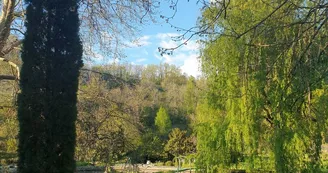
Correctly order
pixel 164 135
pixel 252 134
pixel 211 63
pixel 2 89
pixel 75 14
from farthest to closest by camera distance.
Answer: pixel 164 135 → pixel 211 63 → pixel 252 134 → pixel 2 89 → pixel 75 14

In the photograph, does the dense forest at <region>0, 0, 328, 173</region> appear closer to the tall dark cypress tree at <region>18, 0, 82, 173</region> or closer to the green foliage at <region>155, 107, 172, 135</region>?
the tall dark cypress tree at <region>18, 0, 82, 173</region>

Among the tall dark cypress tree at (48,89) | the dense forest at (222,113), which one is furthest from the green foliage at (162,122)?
the tall dark cypress tree at (48,89)

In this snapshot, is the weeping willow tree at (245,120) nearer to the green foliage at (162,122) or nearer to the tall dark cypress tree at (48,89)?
the tall dark cypress tree at (48,89)

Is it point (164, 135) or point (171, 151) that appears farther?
point (164, 135)

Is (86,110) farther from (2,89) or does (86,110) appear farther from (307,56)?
(307,56)

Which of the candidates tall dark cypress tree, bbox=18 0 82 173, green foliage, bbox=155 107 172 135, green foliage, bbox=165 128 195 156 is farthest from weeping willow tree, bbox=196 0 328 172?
green foliage, bbox=155 107 172 135

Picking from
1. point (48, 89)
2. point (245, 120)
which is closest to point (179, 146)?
point (245, 120)

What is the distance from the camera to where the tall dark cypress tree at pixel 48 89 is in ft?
12.6

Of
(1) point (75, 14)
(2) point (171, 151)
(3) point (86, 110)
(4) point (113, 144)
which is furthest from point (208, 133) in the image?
(2) point (171, 151)

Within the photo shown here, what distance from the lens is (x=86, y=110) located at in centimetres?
684

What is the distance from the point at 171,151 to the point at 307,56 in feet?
59.0

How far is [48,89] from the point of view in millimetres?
3922

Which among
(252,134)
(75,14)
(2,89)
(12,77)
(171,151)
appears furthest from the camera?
(171,151)

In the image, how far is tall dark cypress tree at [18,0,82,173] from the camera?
151 inches
